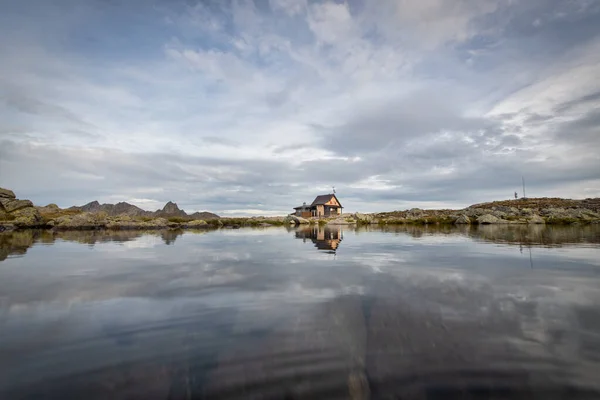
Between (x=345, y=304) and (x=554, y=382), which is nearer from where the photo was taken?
(x=554, y=382)

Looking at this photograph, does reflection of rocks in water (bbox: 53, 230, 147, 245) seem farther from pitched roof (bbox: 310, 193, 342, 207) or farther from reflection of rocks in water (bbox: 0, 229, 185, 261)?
pitched roof (bbox: 310, 193, 342, 207)

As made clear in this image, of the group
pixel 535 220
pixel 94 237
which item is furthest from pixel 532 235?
pixel 94 237

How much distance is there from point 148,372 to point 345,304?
506cm

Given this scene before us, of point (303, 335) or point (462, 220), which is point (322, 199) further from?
point (303, 335)

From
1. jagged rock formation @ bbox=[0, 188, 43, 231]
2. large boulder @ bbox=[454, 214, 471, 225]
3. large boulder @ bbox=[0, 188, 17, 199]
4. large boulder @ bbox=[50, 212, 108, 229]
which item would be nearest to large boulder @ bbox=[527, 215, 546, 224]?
large boulder @ bbox=[454, 214, 471, 225]

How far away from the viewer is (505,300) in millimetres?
8305

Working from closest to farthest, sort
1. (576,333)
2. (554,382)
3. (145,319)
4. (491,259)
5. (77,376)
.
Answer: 1. (554,382)
2. (77,376)
3. (576,333)
4. (145,319)
5. (491,259)

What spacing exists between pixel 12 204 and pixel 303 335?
77.6 meters


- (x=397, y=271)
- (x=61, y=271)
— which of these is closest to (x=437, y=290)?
(x=397, y=271)

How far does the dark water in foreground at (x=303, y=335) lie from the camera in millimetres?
4199

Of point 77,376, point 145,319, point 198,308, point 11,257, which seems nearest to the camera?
point 77,376

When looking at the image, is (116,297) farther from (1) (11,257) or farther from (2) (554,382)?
(1) (11,257)

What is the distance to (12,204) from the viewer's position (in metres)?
58.8

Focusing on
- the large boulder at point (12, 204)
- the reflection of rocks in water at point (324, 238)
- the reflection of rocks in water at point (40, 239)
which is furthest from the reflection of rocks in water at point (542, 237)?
the large boulder at point (12, 204)
